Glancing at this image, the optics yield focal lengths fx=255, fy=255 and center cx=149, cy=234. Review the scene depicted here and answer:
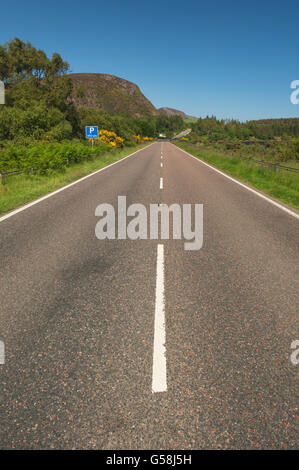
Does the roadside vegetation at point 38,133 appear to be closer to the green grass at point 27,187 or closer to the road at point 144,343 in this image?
the green grass at point 27,187

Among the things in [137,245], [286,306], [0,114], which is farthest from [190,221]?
[0,114]

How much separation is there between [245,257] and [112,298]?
2.76m

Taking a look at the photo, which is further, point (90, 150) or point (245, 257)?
point (90, 150)

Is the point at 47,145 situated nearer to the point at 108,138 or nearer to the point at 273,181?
the point at 273,181

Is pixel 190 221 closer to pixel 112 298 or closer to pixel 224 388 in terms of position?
pixel 112 298

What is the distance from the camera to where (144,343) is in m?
2.79

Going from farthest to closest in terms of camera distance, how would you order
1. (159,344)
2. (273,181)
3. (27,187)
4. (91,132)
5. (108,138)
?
1. (108,138)
2. (91,132)
3. (273,181)
4. (27,187)
5. (159,344)

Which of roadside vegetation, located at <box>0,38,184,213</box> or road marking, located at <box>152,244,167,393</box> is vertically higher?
roadside vegetation, located at <box>0,38,184,213</box>

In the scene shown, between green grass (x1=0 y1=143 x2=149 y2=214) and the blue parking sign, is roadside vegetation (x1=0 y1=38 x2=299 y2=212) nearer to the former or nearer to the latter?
green grass (x1=0 y1=143 x2=149 y2=214)

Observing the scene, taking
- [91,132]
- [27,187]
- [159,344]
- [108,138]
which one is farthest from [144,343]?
[108,138]

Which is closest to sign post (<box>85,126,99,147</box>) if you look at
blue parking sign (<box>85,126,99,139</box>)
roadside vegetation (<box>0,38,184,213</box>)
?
blue parking sign (<box>85,126,99,139</box>)

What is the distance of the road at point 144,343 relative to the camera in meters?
2.00

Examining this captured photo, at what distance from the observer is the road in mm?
2000

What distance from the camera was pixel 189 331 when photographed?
298 centimetres
